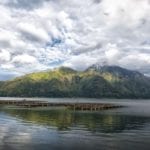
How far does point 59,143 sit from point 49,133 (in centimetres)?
1168

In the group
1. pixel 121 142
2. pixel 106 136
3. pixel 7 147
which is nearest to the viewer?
pixel 7 147

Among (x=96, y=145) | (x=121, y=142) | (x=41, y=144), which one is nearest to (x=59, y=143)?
(x=41, y=144)

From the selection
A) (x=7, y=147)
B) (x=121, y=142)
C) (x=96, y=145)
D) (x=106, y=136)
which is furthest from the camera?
(x=106, y=136)

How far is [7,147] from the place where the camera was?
46125 mm

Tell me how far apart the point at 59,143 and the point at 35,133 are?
1171 cm

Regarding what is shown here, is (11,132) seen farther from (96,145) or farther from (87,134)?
(96,145)

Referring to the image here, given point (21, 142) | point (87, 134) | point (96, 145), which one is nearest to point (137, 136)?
point (87, 134)

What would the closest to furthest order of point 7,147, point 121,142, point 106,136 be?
point 7,147
point 121,142
point 106,136

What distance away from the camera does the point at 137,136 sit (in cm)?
6041

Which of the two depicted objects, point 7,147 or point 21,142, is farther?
point 21,142

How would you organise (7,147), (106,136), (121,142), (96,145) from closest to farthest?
(7,147), (96,145), (121,142), (106,136)

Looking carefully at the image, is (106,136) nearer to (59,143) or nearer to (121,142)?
(121,142)

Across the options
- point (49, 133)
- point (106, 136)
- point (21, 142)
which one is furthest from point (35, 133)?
point (106, 136)

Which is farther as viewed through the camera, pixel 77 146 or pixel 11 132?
pixel 11 132
